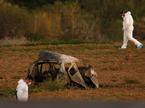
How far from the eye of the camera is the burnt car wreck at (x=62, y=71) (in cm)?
1839

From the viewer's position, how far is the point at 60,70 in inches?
723

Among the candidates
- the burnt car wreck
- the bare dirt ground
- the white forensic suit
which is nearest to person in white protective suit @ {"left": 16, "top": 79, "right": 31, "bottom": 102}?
the white forensic suit

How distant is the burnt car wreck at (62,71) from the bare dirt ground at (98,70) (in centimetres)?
40

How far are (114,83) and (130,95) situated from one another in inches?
106

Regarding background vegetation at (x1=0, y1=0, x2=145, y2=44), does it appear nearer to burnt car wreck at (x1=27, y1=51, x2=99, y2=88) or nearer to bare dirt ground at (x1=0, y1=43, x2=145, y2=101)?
bare dirt ground at (x1=0, y1=43, x2=145, y2=101)

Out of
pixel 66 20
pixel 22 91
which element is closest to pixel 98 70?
pixel 22 91

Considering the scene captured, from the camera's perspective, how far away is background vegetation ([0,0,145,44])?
1486 inches

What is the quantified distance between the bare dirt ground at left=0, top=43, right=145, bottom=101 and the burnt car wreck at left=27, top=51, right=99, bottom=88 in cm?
40

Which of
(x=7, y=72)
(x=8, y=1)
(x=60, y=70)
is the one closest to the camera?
(x=60, y=70)

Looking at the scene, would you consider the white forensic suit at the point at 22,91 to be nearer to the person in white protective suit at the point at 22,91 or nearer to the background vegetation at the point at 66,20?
the person in white protective suit at the point at 22,91

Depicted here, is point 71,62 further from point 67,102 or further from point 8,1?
point 8,1

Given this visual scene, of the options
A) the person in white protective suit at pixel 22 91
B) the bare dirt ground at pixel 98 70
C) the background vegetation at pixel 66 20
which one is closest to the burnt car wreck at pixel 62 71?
the bare dirt ground at pixel 98 70

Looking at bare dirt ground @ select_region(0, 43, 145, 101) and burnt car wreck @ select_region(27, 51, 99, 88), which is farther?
burnt car wreck @ select_region(27, 51, 99, 88)

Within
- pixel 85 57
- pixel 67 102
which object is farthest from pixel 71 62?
pixel 67 102
